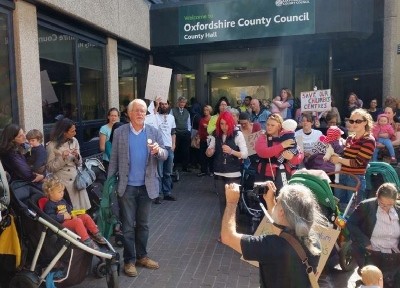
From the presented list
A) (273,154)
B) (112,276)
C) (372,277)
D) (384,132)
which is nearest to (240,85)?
(384,132)

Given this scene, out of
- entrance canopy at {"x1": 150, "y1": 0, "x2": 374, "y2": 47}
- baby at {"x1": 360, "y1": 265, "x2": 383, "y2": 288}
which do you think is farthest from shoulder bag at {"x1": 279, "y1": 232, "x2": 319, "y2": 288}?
entrance canopy at {"x1": 150, "y1": 0, "x2": 374, "y2": 47}

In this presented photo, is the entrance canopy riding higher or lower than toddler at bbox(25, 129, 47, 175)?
higher

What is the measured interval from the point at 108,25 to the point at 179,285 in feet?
18.1

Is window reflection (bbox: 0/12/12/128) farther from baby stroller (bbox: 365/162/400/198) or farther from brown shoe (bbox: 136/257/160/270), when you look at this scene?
baby stroller (bbox: 365/162/400/198)

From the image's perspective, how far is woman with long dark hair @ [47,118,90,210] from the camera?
4973mm

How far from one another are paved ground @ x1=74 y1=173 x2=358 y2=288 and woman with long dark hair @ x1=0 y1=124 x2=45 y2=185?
1310 millimetres

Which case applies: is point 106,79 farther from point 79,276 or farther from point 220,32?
point 79,276

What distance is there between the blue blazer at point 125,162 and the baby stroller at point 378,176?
8.10 ft

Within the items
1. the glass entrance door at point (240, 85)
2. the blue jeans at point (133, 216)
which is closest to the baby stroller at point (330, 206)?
the blue jeans at point (133, 216)

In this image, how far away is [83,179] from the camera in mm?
5070

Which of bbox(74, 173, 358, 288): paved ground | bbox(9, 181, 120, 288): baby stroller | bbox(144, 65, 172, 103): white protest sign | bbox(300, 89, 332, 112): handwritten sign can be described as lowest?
bbox(74, 173, 358, 288): paved ground

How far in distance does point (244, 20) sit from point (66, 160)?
6.45 meters

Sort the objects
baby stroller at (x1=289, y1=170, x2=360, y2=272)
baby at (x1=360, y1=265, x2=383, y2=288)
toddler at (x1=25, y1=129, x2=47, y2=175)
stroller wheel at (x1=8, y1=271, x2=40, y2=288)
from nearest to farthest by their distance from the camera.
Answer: baby at (x1=360, y1=265, x2=383, y2=288), stroller wheel at (x1=8, y1=271, x2=40, y2=288), baby stroller at (x1=289, y1=170, x2=360, y2=272), toddler at (x1=25, y1=129, x2=47, y2=175)

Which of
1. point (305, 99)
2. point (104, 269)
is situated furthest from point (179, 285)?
point (305, 99)
